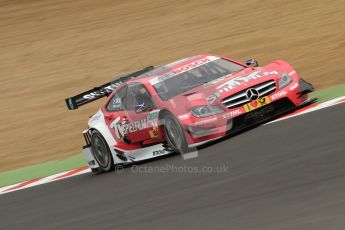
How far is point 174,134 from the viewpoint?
10.7 m

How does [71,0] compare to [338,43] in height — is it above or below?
above

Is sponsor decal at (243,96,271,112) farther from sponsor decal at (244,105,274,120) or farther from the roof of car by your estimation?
the roof of car

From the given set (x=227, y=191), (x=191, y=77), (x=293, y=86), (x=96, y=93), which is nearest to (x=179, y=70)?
(x=191, y=77)

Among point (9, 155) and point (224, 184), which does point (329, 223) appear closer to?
point (224, 184)

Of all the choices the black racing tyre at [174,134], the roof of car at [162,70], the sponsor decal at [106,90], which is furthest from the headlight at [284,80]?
the sponsor decal at [106,90]

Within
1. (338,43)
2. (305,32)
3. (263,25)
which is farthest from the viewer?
(263,25)

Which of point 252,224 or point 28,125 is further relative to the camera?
point 28,125

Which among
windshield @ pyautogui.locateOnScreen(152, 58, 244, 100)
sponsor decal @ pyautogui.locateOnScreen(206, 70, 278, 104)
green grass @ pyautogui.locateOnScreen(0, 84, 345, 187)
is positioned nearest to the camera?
sponsor decal @ pyautogui.locateOnScreen(206, 70, 278, 104)

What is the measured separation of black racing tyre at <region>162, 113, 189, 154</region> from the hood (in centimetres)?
32

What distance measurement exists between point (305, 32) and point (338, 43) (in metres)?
1.97

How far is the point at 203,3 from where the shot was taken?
83.0ft

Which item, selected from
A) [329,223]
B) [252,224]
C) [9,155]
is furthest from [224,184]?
[9,155]

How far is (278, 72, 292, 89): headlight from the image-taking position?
11.1 meters

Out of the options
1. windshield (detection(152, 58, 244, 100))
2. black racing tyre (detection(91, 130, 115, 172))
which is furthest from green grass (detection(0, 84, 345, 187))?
windshield (detection(152, 58, 244, 100))
